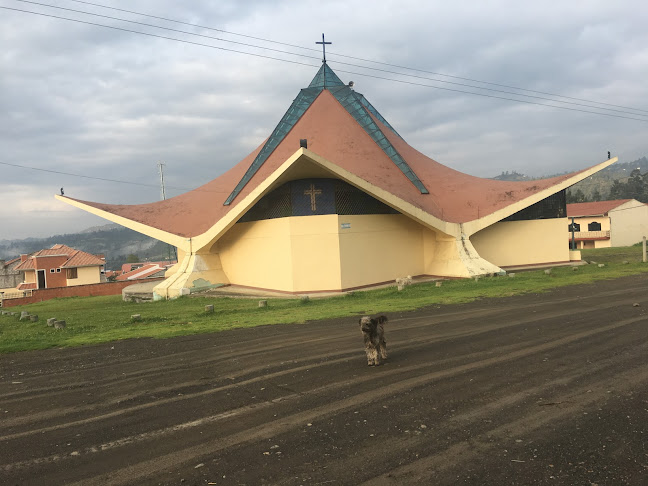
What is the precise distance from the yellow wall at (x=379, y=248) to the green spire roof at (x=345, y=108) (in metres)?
2.21

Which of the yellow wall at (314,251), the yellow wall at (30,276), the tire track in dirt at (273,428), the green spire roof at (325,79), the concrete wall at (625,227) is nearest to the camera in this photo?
the tire track in dirt at (273,428)

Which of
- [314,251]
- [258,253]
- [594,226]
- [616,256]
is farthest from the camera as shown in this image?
[594,226]

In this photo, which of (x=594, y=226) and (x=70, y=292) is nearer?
(x=70, y=292)

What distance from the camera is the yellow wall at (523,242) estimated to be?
2258 centimetres

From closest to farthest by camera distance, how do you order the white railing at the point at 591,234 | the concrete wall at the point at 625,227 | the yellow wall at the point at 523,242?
the yellow wall at the point at 523,242 < the concrete wall at the point at 625,227 < the white railing at the point at 591,234

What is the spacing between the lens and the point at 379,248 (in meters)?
19.2

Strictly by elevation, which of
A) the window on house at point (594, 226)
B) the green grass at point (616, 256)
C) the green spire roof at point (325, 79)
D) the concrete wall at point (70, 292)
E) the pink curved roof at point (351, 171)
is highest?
the green spire roof at point (325, 79)

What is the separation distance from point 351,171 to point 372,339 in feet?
42.5

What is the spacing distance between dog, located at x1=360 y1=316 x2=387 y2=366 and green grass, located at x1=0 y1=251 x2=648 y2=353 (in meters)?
4.57


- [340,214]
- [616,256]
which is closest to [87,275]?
[340,214]

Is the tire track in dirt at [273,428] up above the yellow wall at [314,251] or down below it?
below

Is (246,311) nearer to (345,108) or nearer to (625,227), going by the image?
(345,108)

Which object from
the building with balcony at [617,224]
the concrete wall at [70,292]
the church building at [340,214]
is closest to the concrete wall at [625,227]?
the building with balcony at [617,224]

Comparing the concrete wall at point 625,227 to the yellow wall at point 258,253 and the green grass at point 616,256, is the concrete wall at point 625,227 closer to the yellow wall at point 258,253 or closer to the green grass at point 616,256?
the green grass at point 616,256
